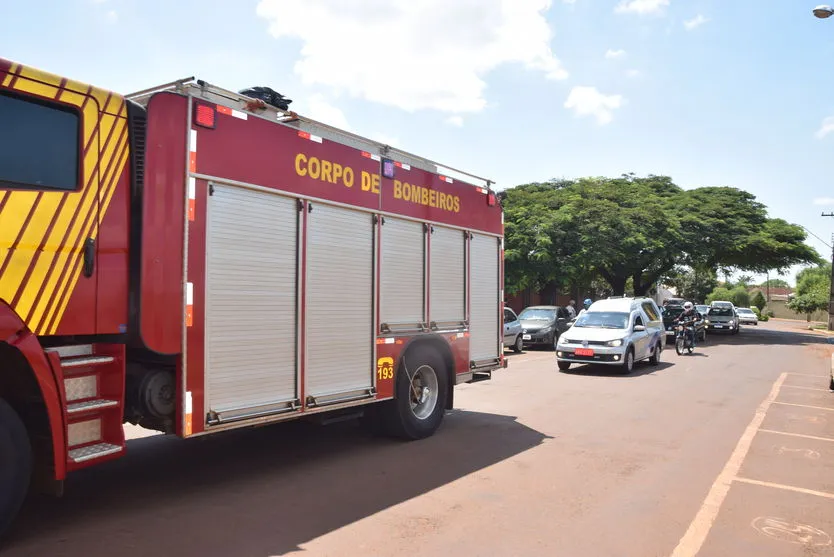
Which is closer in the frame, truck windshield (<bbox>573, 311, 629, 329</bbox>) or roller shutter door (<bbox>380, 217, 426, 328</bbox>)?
roller shutter door (<bbox>380, 217, 426, 328</bbox>)

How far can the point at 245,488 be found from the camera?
568 cm

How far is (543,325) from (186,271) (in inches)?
740

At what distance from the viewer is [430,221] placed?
26.0 feet

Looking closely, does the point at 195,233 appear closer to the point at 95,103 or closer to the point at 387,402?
the point at 95,103

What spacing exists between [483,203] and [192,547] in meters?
6.08

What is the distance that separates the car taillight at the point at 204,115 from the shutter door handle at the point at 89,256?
1262 mm

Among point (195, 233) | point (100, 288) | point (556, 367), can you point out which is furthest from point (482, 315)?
point (556, 367)

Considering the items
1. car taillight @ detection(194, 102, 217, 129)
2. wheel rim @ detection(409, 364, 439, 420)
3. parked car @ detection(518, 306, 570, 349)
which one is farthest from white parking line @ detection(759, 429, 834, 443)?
parked car @ detection(518, 306, 570, 349)

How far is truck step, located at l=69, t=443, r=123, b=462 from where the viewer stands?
4355 mm

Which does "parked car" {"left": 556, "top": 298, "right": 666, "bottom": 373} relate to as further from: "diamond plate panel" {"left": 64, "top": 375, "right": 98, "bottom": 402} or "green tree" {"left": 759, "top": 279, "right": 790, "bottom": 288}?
"green tree" {"left": 759, "top": 279, "right": 790, "bottom": 288}

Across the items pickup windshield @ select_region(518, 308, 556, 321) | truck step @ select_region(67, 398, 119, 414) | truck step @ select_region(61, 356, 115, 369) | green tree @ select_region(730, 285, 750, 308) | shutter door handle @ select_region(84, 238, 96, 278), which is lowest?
truck step @ select_region(67, 398, 119, 414)

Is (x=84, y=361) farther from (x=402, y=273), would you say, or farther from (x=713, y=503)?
(x=713, y=503)

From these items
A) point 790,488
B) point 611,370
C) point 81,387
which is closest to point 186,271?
point 81,387

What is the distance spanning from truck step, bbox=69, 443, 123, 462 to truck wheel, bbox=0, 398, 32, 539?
279 mm
